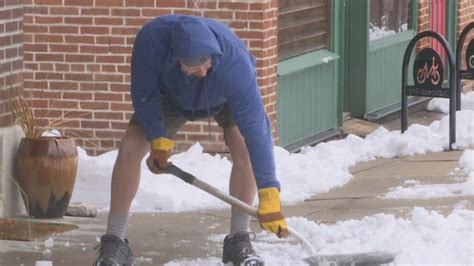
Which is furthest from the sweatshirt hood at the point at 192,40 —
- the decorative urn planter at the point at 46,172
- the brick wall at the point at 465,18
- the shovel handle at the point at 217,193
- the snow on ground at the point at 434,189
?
the brick wall at the point at 465,18

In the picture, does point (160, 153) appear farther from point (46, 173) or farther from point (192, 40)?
point (46, 173)

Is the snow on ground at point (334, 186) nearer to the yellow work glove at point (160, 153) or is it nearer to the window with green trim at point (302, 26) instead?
the yellow work glove at point (160, 153)

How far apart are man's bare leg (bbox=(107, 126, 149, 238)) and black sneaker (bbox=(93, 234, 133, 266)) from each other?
5 centimetres

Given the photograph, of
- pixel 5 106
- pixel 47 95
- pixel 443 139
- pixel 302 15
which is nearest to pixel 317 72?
pixel 302 15

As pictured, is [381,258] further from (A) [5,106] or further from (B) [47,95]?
(B) [47,95]

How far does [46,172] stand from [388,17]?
709cm

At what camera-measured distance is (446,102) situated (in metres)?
15.1

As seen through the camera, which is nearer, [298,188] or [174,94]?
[174,94]

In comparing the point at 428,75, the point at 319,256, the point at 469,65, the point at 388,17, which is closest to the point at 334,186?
the point at 428,75

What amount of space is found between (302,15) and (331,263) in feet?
19.4

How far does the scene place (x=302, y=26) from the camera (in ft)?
40.7

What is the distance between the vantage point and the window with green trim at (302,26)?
11914 mm

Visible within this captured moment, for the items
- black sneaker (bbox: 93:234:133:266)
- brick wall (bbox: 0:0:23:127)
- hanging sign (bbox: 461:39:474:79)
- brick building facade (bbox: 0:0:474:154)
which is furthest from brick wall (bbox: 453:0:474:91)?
black sneaker (bbox: 93:234:133:266)

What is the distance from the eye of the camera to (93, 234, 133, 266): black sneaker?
6.97 meters
